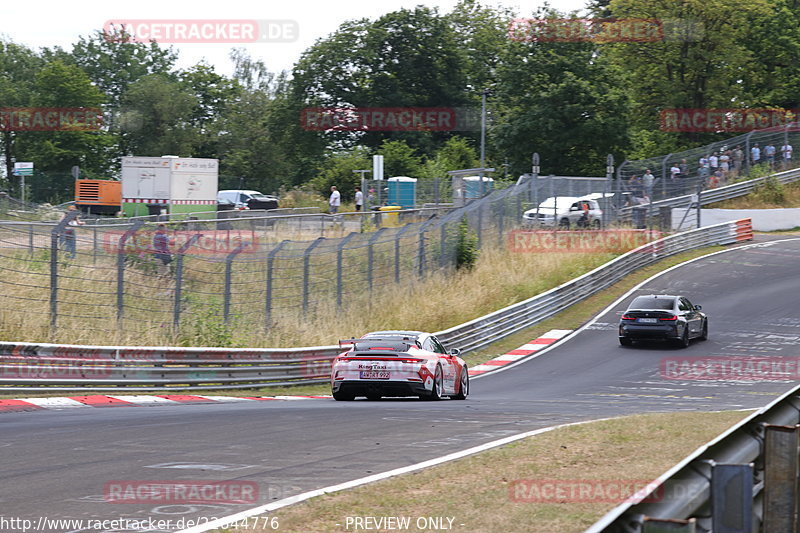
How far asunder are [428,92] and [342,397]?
7068 centimetres

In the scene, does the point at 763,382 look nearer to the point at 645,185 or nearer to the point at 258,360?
the point at 258,360

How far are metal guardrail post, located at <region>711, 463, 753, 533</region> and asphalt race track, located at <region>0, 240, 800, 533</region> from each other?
12.7 ft

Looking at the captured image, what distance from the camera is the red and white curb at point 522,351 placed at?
27.2 m

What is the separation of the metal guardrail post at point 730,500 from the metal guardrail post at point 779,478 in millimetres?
797

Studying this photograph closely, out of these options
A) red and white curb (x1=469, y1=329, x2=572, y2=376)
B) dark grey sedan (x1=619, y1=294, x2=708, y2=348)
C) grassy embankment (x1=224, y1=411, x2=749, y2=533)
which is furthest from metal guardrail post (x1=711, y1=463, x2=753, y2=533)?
dark grey sedan (x1=619, y1=294, x2=708, y2=348)

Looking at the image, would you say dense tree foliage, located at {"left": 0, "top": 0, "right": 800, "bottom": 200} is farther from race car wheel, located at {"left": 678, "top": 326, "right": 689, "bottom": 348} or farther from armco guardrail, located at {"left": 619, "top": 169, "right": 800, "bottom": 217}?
race car wheel, located at {"left": 678, "top": 326, "right": 689, "bottom": 348}

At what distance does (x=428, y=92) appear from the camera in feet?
285

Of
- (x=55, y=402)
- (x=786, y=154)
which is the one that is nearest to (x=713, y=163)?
(x=786, y=154)

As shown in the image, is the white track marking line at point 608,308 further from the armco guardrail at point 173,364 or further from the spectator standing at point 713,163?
the spectator standing at point 713,163

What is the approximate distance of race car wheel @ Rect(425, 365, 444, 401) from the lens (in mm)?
18547

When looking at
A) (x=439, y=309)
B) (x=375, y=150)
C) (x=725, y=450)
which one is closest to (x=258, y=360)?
(x=439, y=309)

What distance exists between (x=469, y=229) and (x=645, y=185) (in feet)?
52.3

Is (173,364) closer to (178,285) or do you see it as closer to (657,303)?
(178,285)

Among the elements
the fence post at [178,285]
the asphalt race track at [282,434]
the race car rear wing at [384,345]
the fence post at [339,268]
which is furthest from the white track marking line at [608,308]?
the fence post at [178,285]
